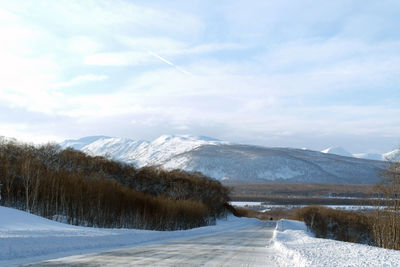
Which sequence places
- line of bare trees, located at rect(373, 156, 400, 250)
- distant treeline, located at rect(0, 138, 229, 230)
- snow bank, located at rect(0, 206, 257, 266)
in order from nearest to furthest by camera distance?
1. snow bank, located at rect(0, 206, 257, 266)
2. line of bare trees, located at rect(373, 156, 400, 250)
3. distant treeline, located at rect(0, 138, 229, 230)

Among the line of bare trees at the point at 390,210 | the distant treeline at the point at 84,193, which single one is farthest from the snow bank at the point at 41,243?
the line of bare trees at the point at 390,210

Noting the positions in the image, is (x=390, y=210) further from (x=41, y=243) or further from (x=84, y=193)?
(x=41, y=243)

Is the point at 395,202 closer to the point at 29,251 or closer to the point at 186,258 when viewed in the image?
the point at 186,258

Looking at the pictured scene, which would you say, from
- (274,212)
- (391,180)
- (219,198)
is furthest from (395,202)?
(274,212)

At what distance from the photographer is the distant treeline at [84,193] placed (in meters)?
44.8

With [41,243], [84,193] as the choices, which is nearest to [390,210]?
[84,193]

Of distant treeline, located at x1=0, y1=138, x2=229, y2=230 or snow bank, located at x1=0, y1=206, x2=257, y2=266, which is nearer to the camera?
snow bank, located at x1=0, y1=206, x2=257, y2=266

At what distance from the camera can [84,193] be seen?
1870 inches

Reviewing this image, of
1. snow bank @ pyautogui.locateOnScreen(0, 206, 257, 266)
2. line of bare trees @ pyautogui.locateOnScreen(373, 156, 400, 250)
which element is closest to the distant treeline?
snow bank @ pyautogui.locateOnScreen(0, 206, 257, 266)

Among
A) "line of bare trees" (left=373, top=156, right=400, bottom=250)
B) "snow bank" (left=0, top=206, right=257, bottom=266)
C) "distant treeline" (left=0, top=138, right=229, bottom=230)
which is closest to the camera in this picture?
"snow bank" (left=0, top=206, right=257, bottom=266)

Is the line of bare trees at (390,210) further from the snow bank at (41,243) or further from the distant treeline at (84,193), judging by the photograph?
the distant treeline at (84,193)

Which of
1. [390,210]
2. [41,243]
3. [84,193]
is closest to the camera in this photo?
[41,243]

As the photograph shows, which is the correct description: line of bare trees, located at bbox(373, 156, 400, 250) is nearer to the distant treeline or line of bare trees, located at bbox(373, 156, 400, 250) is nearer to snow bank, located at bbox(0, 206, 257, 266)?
snow bank, located at bbox(0, 206, 257, 266)

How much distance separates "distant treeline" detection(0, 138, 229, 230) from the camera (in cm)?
4481
